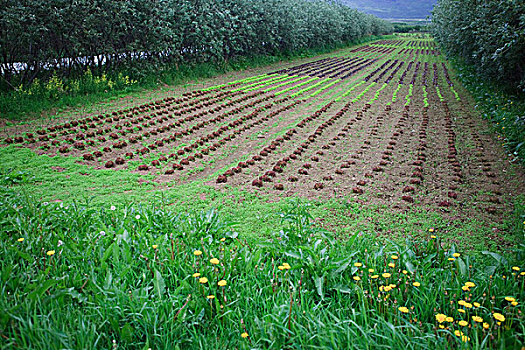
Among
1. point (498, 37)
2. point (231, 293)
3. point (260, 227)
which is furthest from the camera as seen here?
point (498, 37)

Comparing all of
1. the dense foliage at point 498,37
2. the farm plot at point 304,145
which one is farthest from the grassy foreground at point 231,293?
the dense foliage at point 498,37

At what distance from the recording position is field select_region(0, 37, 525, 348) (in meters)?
2.42

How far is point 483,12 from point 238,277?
46.7ft

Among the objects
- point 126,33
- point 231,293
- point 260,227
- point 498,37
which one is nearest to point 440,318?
point 231,293

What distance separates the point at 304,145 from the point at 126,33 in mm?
10196

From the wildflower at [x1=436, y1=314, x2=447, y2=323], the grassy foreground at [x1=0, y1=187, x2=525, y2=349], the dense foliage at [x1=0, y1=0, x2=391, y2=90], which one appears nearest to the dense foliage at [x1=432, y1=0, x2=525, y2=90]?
the grassy foreground at [x1=0, y1=187, x2=525, y2=349]

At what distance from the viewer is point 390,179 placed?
256 inches

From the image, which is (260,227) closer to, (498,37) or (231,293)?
(231,293)

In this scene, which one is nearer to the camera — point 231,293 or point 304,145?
point 231,293

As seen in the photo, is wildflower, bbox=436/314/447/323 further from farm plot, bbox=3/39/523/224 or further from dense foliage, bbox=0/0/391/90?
dense foliage, bbox=0/0/391/90

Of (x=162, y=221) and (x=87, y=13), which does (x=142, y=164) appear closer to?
(x=162, y=221)

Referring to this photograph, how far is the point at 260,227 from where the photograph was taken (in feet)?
15.2

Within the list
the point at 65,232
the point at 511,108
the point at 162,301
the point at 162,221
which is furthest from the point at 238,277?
the point at 511,108

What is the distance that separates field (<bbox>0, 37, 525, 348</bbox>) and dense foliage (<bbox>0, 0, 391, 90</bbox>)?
2.73 meters
